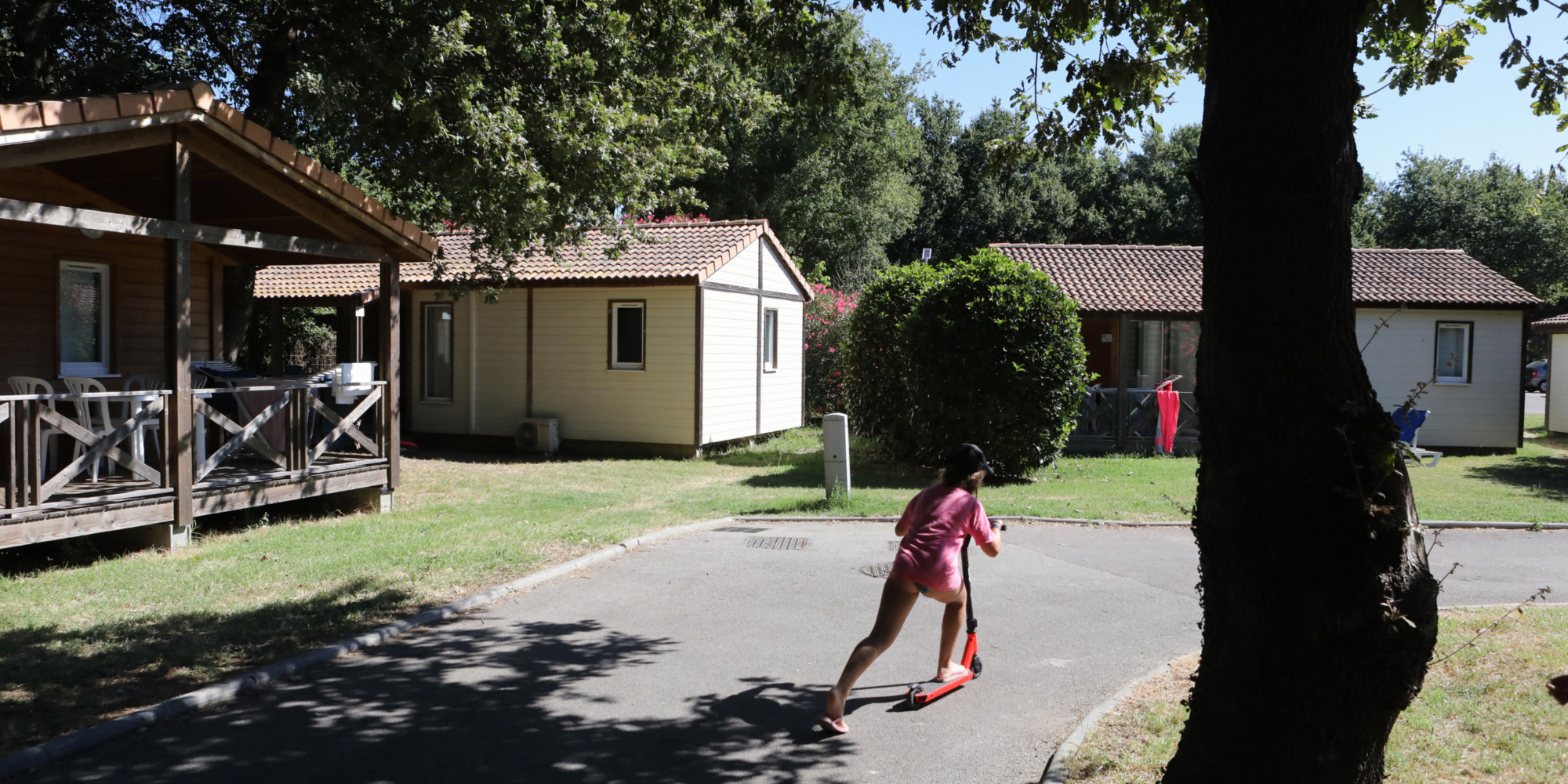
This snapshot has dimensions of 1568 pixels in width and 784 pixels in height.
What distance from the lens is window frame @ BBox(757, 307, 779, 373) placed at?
76.0ft

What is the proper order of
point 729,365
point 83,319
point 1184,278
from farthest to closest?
point 1184,278 → point 729,365 → point 83,319

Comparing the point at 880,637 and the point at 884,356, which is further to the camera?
the point at 884,356

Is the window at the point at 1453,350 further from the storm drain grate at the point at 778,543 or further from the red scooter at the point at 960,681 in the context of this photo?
the red scooter at the point at 960,681

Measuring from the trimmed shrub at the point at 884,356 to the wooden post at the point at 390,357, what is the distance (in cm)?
758

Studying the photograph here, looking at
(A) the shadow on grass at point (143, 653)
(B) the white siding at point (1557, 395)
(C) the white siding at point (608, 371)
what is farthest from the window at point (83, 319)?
(B) the white siding at point (1557, 395)

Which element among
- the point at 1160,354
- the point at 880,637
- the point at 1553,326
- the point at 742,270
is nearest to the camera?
the point at 880,637

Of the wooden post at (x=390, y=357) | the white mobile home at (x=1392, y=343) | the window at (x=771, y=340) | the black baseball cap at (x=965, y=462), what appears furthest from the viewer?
the window at (x=771, y=340)

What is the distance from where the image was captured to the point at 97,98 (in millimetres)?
9031

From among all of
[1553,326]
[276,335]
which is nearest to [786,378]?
[276,335]

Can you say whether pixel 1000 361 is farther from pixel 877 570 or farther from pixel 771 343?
pixel 771 343

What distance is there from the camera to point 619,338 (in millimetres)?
20844

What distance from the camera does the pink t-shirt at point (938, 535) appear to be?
5.70 metres

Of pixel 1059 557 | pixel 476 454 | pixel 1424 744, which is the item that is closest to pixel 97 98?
pixel 1059 557

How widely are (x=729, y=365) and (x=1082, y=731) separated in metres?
16.0
